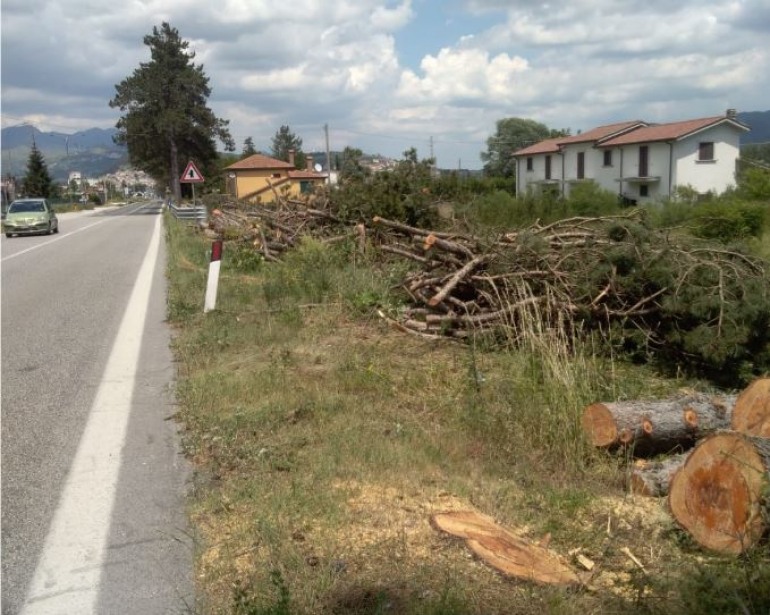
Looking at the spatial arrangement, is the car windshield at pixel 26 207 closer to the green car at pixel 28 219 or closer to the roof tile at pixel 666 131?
the green car at pixel 28 219

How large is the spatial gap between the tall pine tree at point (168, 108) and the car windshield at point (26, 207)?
3794 cm

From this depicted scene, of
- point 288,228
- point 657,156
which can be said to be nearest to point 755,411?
point 288,228

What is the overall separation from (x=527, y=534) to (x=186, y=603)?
177 centimetres

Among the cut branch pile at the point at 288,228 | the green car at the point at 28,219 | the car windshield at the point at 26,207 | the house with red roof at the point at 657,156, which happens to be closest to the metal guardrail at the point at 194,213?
the green car at the point at 28,219

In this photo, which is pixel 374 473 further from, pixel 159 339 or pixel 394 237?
pixel 394 237

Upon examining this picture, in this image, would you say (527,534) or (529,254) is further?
(529,254)

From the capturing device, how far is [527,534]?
12.8 ft

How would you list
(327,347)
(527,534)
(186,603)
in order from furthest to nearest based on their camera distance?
(327,347), (527,534), (186,603)

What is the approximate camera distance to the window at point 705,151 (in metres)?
54.6

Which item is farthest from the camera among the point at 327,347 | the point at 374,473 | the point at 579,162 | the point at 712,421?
the point at 579,162

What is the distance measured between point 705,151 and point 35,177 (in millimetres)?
73807

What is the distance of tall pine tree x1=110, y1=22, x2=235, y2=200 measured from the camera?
71.5 metres

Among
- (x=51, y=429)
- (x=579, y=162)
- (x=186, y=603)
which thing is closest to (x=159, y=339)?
(x=51, y=429)

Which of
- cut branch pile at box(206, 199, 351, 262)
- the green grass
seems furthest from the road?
cut branch pile at box(206, 199, 351, 262)
